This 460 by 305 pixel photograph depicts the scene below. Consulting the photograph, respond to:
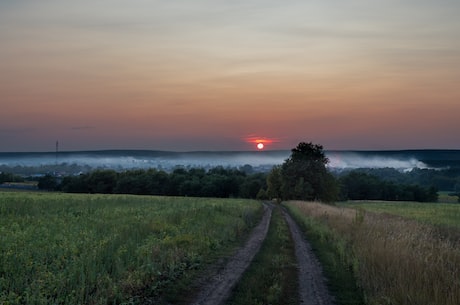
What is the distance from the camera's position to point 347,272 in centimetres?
1355

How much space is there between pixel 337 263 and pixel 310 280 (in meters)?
2.96

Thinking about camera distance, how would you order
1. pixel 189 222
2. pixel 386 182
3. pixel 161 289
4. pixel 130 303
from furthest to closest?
pixel 386 182 → pixel 189 222 → pixel 161 289 → pixel 130 303

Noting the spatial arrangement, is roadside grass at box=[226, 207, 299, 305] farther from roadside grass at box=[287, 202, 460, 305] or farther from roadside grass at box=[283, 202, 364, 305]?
roadside grass at box=[287, 202, 460, 305]

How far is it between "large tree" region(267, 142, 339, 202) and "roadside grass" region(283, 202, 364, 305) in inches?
2376

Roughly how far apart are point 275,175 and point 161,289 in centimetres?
8853

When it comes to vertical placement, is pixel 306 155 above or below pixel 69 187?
above

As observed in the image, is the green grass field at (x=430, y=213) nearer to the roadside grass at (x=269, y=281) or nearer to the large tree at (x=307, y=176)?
the roadside grass at (x=269, y=281)

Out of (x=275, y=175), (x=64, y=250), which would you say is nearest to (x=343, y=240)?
(x=64, y=250)

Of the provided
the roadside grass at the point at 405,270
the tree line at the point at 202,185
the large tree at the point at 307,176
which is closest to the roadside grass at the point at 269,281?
the roadside grass at the point at 405,270

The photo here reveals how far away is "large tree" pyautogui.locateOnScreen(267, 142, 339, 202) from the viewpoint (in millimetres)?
83938

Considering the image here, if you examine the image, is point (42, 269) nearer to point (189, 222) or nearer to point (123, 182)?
point (189, 222)

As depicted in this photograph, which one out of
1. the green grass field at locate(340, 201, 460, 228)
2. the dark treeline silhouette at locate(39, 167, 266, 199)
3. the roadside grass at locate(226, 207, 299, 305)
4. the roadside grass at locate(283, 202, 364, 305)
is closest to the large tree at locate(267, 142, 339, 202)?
the green grass field at locate(340, 201, 460, 228)

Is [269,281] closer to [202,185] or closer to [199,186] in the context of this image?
[199,186]

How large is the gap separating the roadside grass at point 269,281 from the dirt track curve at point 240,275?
0.20 metres
